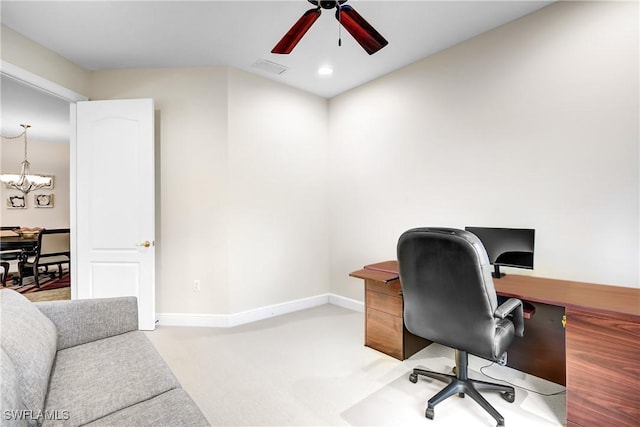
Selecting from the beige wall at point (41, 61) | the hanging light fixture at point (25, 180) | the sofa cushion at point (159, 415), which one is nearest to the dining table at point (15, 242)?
the hanging light fixture at point (25, 180)

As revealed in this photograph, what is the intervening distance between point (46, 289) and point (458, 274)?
589 cm

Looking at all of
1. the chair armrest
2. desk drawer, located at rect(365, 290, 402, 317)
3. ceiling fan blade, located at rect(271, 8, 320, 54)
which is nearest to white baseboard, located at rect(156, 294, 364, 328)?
Result: desk drawer, located at rect(365, 290, 402, 317)

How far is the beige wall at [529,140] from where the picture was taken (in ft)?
6.81

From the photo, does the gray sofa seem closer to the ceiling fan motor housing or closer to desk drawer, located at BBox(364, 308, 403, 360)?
desk drawer, located at BBox(364, 308, 403, 360)

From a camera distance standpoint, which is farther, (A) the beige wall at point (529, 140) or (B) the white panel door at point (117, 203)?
(B) the white panel door at point (117, 203)

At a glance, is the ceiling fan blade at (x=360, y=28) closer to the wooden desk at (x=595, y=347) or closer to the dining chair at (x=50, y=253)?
the wooden desk at (x=595, y=347)

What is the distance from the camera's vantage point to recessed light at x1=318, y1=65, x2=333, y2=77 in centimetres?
333

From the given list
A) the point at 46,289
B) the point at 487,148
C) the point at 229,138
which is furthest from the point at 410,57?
the point at 46,289

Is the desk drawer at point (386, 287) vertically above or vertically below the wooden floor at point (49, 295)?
above

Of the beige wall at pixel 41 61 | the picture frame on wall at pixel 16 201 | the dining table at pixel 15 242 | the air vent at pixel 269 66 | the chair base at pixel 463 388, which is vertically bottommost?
the chair base at pixel 463 388

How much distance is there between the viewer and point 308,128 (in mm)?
Result: 4059

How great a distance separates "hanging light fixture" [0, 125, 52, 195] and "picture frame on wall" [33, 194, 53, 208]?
218 millimetres

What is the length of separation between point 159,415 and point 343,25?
212cm

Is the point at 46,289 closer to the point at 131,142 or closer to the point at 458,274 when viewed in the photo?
the point at 131,142
